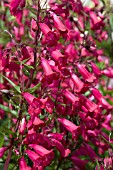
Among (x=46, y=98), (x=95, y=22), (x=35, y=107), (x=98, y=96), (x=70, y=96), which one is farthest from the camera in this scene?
(x=95, y=22)

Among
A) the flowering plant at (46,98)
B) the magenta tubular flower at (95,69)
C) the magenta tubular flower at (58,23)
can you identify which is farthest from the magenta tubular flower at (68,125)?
the magenta tubular flower at (58,23)

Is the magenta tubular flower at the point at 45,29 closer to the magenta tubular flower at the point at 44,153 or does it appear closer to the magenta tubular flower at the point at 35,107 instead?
the magenta tubular flower at the point at 35,107

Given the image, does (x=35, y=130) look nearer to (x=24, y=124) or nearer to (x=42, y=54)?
(x=24, y=124)

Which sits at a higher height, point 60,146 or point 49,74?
point 49,74

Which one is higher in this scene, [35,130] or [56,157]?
[35,130]

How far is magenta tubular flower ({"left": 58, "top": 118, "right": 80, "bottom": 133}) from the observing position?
2.97 meters

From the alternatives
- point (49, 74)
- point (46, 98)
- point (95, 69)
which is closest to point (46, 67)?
point (49, 74)

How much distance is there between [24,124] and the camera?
9.28 ft

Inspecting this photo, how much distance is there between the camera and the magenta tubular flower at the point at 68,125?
297 centimetres

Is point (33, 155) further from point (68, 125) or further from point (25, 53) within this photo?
point (25, 53)

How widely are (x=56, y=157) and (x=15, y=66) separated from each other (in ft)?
3.13

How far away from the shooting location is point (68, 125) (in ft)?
9.89

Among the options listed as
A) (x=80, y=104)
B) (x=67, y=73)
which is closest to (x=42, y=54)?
(x=67, y=73)

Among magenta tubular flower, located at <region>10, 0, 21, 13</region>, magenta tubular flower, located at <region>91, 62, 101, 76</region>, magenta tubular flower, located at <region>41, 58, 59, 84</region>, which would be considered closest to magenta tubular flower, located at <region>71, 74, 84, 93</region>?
magenta tubular flower, located at <region>41, 58, 59, 84</region>
